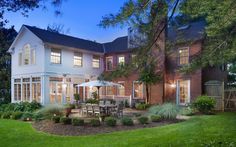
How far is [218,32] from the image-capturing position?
5656mm

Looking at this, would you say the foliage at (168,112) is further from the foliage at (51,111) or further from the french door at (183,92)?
the french door at (183,92)

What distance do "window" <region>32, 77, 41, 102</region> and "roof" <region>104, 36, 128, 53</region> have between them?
8.36 m

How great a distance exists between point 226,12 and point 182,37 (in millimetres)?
1059

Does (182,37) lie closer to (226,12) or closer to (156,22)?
(226,12)

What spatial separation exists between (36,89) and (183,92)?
12.9 meters

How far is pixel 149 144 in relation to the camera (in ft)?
21.8

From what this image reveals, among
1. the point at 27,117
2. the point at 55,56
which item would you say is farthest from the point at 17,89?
the point at 27,117

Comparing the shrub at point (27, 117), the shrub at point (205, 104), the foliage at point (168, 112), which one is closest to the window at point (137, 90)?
the shrub at point (205, 104)

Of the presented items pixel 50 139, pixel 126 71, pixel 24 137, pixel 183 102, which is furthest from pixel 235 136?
pixel 183 102

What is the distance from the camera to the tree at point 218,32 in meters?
4.66

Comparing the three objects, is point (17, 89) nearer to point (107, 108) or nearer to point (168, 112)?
point (107, 108)

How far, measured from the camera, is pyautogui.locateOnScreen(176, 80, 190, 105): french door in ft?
60.3

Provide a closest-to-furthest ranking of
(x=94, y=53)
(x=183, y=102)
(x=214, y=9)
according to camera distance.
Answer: (x=214, y=9) < (x=183, y=102) < (x=94, y=53)

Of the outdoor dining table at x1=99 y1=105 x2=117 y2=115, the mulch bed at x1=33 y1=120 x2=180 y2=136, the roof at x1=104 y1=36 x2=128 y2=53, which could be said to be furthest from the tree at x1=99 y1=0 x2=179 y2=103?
the roof at x1=104 y1=36 x2=128 y2=53
